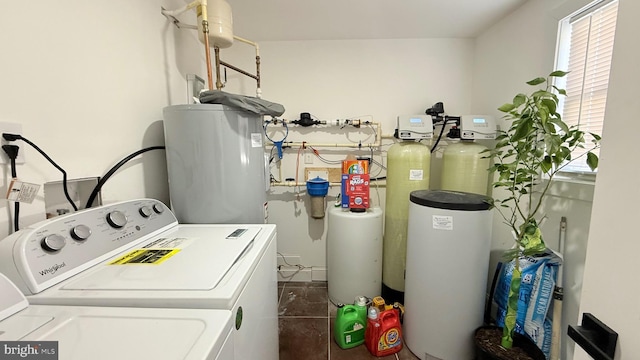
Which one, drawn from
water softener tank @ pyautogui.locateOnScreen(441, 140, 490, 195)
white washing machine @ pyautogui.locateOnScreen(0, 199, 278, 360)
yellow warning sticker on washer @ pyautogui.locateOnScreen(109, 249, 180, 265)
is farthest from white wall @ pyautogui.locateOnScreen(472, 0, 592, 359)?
yellow warning sticker on washer @ pyautogui.locateOnScreen(109, 249, 180, 265)

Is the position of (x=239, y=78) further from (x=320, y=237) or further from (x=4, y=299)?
(x=4, y=299)

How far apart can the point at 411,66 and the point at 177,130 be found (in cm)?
201

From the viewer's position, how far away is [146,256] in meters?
0.79

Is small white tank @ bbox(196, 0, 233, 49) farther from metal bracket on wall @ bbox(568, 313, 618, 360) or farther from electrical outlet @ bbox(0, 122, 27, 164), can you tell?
metal bracket on wall @ bbox(568, 313, 618, 360)

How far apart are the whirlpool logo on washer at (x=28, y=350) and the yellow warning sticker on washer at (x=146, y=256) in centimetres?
30

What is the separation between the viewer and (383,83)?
218 cm

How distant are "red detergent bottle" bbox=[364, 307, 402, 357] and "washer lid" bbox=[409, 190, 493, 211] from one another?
767 millimetres

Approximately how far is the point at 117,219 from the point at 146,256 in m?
0.21

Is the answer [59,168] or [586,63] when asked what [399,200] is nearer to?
[586,63]

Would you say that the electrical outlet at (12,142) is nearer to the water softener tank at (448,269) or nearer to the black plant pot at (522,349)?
the water softener tank at (448,269)

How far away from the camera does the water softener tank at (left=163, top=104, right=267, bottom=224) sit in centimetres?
112

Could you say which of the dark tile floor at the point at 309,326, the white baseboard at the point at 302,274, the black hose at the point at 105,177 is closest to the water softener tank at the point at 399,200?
the dark tile floor at the point at 309,326

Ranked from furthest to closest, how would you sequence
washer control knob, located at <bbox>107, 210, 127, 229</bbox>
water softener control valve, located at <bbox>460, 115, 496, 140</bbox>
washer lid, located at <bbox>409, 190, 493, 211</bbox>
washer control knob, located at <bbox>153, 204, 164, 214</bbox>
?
1. water softener control valve, located at <bbox>460, 115, 496, 140</bbox>
2. washer lid, located at <bbox>409, 190, 493, 211</bbox>
3. washer control knob, located at <bbox>153, 204, 164, 214</bbox>
4. washer control knob, located at <bbox>107, 210, 127, 229</bbox>

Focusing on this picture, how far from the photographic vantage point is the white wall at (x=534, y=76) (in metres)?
1.23
